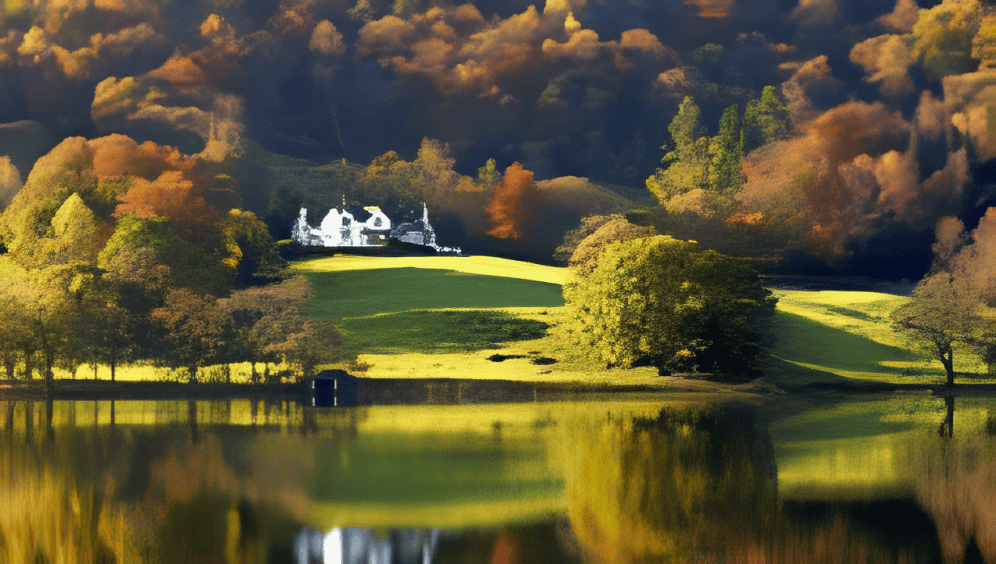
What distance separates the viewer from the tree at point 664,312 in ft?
160

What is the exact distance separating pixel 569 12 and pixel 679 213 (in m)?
40.5

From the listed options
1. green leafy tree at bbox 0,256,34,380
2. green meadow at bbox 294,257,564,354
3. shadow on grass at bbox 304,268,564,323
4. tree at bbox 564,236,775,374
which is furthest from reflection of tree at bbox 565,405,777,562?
shadow on grass at bbox 304,268,564,323

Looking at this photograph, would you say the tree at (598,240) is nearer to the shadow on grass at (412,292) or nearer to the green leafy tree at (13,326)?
the shadow on grass at (412,292)

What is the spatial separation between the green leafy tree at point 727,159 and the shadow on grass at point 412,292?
87.0 ft

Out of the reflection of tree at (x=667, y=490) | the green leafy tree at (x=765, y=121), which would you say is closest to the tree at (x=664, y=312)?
the reflection of tree at (x=667, y=490)

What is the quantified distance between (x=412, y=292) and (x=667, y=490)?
51001 millimetres

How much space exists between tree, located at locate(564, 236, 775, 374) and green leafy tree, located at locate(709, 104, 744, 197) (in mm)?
41402

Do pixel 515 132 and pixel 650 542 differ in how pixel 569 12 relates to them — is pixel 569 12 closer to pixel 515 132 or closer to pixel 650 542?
pixel 515 132

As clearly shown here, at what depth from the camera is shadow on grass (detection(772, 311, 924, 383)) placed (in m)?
56.7

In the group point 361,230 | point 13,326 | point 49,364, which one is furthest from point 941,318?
point 361,230

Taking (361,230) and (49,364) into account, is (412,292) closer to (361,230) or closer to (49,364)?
(361,230)

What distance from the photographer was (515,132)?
11306 centimetres

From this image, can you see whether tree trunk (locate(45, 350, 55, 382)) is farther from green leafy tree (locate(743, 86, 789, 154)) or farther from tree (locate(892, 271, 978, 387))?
green leafy tree (locate(743, 86, 789, 154))

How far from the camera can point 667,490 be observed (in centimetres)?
2048
